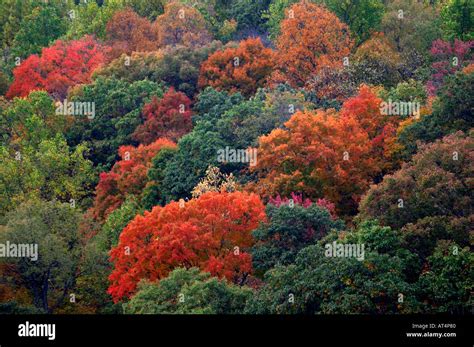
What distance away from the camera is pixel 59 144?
80.6 meters

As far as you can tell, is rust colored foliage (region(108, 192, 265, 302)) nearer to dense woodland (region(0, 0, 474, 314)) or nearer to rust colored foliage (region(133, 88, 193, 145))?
dense woodland (region(0, 0, 474, 314))

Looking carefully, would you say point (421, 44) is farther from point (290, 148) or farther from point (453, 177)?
point (453, 177)

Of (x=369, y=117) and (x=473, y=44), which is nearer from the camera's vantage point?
(x=369, y=117)

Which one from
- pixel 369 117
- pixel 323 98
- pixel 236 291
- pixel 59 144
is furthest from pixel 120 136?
pixel 236 291

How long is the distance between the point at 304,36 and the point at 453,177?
35578 millimetres

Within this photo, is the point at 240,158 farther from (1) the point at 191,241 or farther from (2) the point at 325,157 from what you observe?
(1) the point at 191,241

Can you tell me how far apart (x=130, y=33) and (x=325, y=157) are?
45.5m

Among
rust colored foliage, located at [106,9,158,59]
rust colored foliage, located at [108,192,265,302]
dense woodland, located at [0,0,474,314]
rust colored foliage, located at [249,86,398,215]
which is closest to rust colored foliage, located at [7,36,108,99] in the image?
dense woodland, located at [0,0,474,314]

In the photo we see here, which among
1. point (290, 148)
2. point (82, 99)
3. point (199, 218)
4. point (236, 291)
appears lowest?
point (236, 291)

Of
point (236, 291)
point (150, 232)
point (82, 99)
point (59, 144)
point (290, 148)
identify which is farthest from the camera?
point (82, 99)

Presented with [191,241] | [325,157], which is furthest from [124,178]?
[191,241]

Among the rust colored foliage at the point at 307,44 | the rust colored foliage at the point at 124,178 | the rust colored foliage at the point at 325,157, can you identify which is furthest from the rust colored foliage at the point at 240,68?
the rust colored foliage at the point at 325,157

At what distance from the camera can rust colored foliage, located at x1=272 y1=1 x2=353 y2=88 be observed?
277ft

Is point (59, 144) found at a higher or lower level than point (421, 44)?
lower
